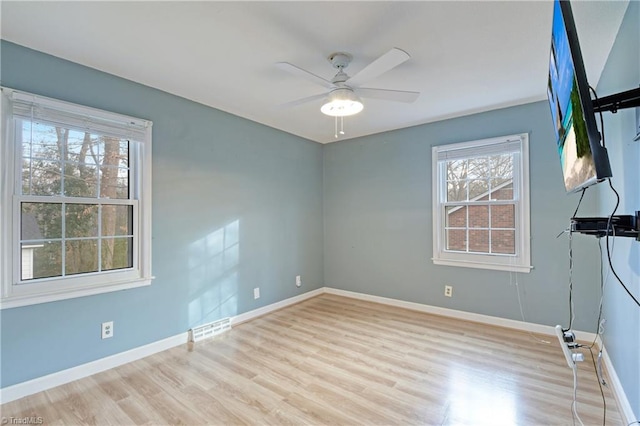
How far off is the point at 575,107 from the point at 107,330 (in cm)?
338

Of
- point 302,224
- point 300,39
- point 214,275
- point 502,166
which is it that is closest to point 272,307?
point 214,275

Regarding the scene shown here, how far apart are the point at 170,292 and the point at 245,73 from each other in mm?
2162

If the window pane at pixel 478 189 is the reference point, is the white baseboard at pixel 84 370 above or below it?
Answer: below

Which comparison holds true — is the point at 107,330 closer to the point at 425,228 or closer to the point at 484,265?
the point at 425,228

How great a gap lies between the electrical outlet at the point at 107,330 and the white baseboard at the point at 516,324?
3041mm

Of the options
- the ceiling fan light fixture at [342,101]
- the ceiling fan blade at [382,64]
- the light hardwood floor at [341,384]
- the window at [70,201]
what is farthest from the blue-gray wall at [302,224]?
the ceiling fan light fixture at [342,101]

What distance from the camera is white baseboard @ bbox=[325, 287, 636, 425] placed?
74.8 inches

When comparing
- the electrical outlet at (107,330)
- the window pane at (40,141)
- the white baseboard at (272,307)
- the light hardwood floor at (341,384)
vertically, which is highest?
the window pane at (40,141)

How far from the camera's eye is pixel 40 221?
228 centimetres

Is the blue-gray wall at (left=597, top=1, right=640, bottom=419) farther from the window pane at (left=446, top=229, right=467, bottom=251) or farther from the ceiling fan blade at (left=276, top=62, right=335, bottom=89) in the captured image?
the ceiling fan blade at (left=276, top=62, right=335, bottom=89)

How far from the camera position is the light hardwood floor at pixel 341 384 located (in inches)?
76.0

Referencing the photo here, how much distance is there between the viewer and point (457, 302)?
3.72 m

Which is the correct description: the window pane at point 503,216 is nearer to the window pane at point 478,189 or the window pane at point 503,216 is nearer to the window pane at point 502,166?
the window pane at point 478,189

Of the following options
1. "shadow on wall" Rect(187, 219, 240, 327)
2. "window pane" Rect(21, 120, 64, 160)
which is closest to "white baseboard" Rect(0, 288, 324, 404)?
"shadow on wall" Rect(187, 219, 240, 327)
